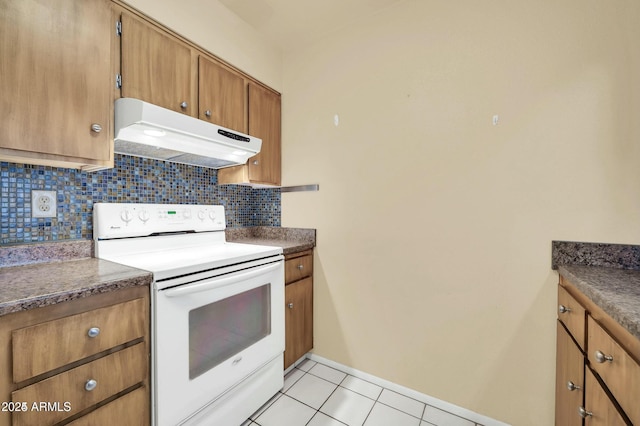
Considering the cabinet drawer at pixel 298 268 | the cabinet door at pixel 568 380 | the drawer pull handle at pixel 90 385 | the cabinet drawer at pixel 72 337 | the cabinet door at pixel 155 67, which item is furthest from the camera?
the cabinet drawer at pixel 298 268

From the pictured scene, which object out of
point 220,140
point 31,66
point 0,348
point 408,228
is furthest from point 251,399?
point 31,66

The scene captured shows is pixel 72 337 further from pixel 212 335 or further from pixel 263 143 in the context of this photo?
pixel 263 143

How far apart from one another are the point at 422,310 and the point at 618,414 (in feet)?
3.03

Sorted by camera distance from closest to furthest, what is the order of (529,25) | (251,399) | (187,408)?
(187,408) < (529,25) < (251,399)

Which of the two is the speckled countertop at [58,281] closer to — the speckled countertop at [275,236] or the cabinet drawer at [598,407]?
the speckled countertop at [275,236]

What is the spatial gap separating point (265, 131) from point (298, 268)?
1068mm

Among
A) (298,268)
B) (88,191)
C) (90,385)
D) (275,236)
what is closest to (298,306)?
(298,268)

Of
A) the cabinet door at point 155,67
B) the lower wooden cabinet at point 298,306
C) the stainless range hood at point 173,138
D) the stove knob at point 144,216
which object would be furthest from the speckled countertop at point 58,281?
the lower wooden cabinet at point 298,306

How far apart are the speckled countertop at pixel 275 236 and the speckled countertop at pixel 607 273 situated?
55.3 inches

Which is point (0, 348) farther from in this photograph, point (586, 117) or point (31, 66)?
point (586, 117)

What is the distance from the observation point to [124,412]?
3.06 ft

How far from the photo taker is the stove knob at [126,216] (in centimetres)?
142

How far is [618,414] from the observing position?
2.27 feet

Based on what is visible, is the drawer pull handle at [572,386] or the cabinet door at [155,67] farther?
the cabinet door at [155,67]
